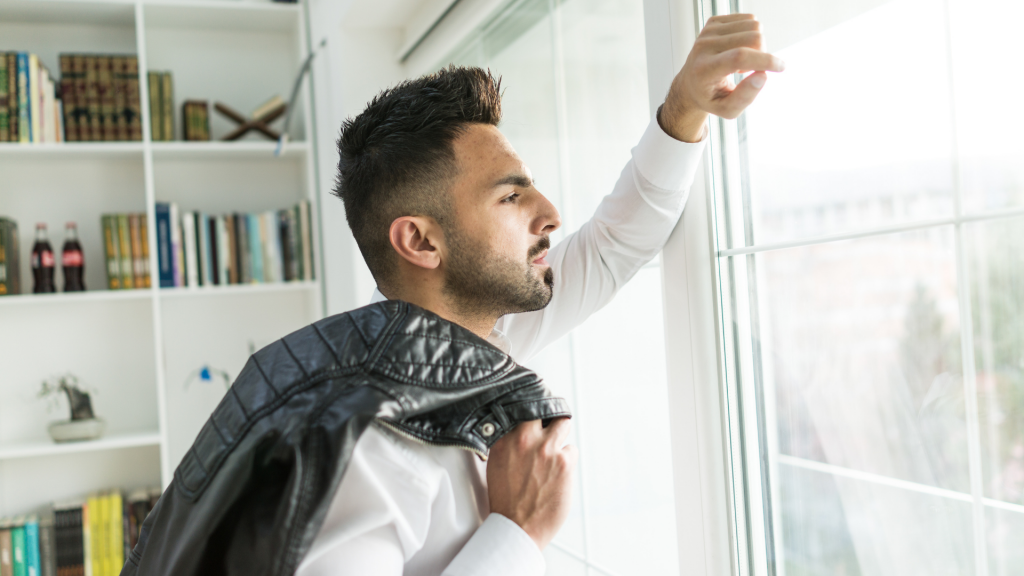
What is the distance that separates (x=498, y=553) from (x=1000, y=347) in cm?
52

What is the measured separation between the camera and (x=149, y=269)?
7.97ft

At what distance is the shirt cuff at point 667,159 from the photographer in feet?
3.16

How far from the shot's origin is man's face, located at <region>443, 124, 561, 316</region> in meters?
1.04

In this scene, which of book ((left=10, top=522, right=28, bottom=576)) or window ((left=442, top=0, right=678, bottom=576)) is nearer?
window ((left=442, top=0, right=678, bottom=576))

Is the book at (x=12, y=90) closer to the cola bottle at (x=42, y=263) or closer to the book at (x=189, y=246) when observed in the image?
the cola bottle at (x=42, y=263)

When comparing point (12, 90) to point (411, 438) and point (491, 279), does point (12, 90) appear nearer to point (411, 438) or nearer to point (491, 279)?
point (491, 279)

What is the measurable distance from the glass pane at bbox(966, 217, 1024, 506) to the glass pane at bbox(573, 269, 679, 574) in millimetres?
538

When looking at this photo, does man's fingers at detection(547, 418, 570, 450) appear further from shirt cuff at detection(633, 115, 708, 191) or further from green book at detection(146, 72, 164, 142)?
green book at detection(146, 72, 164, 142)

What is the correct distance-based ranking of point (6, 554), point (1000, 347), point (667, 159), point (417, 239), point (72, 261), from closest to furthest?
point (1000, 347) < point (667, 159) < point (417, 239) < point (6, 554) < point (72, 261)

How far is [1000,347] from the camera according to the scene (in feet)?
2.12

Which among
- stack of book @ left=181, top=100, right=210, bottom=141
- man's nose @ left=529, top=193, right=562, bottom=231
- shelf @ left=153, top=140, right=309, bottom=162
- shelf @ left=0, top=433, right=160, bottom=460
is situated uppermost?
stack of book @ left=181, top=100, right=210, bottom=141

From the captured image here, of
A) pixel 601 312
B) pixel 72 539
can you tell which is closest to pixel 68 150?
pixel 72 539

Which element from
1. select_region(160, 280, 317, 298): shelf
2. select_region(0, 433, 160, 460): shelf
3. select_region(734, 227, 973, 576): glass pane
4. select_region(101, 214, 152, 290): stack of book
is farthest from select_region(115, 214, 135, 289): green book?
select_region(734, 227, 973, 576): glass pane

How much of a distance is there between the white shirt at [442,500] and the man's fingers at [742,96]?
99 millimetres
